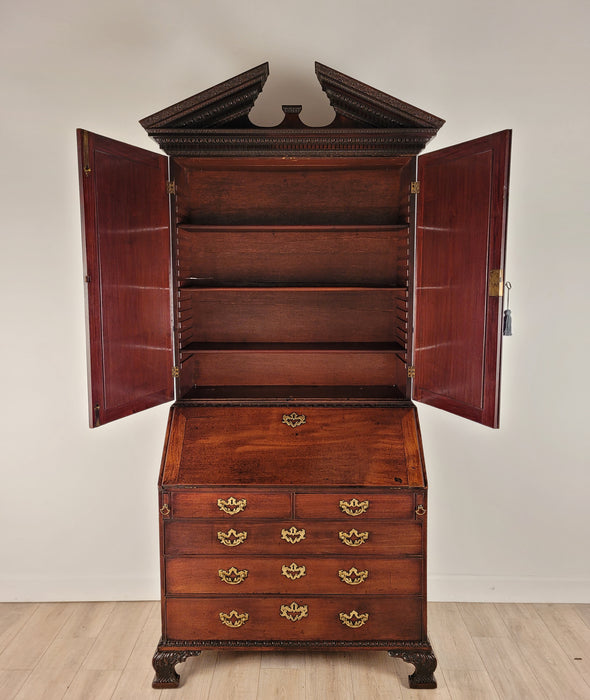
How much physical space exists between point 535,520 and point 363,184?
170 cm

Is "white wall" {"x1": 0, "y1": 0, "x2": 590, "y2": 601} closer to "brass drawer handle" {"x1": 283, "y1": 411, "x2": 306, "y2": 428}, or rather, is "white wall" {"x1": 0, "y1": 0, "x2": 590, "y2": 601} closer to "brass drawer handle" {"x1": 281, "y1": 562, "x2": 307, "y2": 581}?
"brass drawer handle" {"x1": 283, "y1": 411, "x2": 306, "y2": 428}

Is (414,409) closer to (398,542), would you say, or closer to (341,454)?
(341,454)

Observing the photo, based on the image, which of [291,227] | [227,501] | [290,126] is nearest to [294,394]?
[227,501]

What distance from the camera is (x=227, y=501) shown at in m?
2.04

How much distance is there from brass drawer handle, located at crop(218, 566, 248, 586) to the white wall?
27.0 inches

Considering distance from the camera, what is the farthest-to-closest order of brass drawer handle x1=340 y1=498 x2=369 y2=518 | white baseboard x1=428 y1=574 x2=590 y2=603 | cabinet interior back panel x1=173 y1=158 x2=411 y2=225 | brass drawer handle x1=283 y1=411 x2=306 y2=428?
white baseboard x1=428 y1=574 x2=590 y2=603 < cabinet interior back panel x1=173 y1=158 x2=411 y2=225 < brass drawer handle x1=283 y1=411 x2=306 y2=428 < brass drawer handle x1=340 y1=498 x2=369 y2=518

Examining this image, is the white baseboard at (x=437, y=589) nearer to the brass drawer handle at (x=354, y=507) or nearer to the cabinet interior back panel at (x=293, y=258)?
the brass drawer handle at (x=354, y=507)

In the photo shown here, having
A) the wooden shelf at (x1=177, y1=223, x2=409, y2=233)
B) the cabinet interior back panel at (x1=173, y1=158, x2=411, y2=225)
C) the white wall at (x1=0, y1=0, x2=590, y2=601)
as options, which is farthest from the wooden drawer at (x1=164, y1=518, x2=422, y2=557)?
the cabinet interior back panel at (x1=173, y1=158, x2=411, y2=225)

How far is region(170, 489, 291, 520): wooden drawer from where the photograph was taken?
204cm

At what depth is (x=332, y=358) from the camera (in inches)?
95.6

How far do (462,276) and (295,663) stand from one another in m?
1.59

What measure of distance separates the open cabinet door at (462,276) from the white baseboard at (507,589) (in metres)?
1.03

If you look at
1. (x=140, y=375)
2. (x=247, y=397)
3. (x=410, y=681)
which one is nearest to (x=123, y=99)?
(x=140, y=375)

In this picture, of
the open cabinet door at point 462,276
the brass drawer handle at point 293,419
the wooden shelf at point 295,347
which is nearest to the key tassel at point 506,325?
the open cabinet door at point 462,276
